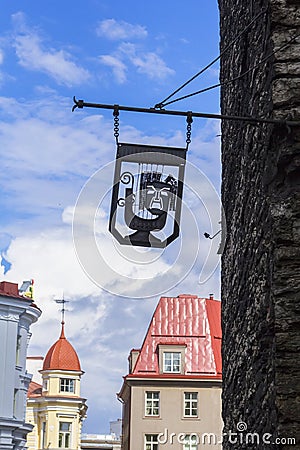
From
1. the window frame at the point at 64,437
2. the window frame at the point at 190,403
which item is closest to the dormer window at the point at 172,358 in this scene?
the window frame at the point at 190,403

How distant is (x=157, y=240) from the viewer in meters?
5.05

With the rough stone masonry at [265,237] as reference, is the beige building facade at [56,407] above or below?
above

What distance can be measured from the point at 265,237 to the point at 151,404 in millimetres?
22124

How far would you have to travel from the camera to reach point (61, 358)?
33.6 m

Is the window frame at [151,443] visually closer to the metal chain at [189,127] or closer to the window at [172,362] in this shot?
the window at [172,362]

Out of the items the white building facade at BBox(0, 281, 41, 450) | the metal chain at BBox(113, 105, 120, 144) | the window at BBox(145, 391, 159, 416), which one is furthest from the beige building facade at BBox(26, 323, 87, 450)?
the metal chain at BBox(113, 105, 120, 144)

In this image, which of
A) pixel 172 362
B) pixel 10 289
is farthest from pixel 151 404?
pixel 10 289

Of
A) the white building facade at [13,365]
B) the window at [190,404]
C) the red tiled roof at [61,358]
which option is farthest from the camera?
the red tiled roof at [61,358]

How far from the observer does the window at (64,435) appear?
105 ft

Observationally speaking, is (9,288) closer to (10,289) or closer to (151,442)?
(10,289)

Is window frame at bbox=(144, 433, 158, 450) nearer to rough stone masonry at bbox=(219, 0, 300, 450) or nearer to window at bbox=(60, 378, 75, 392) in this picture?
window at bbox=(60, 378, 75, 392)

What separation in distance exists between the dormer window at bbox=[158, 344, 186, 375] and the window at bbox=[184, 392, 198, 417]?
2.55 feet

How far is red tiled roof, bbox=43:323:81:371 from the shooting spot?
3331cm

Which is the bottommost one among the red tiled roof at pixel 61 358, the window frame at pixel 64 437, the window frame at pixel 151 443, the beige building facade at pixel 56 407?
the window frame at pixel 151 443
